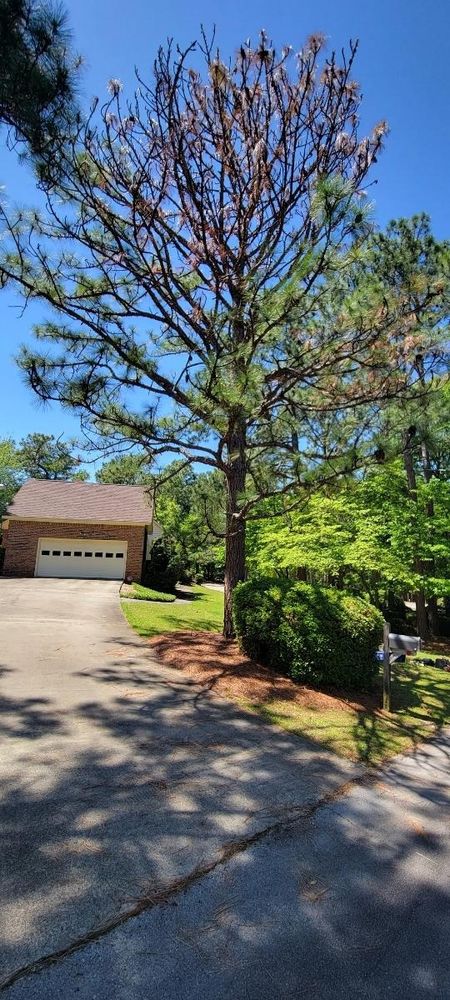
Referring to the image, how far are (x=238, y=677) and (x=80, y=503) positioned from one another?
62.2ft

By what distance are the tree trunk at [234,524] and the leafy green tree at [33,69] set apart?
462 centimetres

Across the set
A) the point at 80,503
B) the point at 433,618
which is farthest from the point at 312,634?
the point at 80,503

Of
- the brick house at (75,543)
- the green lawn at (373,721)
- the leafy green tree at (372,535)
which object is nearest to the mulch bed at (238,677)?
the green lawn at (373,721)

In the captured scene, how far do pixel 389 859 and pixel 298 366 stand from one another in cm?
610

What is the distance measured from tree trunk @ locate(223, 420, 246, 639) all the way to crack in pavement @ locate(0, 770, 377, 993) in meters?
4.96

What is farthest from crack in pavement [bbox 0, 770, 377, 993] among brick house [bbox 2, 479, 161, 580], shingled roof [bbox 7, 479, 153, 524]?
shingled roof [bbox 7, 479, 153, 524]

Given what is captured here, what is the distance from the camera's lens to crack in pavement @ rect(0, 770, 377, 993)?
1.90 meters

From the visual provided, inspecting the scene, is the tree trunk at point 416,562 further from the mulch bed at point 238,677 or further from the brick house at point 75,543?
the brick house at point 75,543

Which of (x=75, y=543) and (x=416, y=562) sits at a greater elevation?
(x=75, y=543)

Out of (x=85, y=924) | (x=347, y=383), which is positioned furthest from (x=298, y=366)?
(x=85, y=924)

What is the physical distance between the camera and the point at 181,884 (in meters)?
2.43

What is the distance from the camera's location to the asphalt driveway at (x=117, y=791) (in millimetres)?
2234

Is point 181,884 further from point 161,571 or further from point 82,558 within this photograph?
point 82,558

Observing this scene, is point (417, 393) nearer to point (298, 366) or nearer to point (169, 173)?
point (298, 366)
